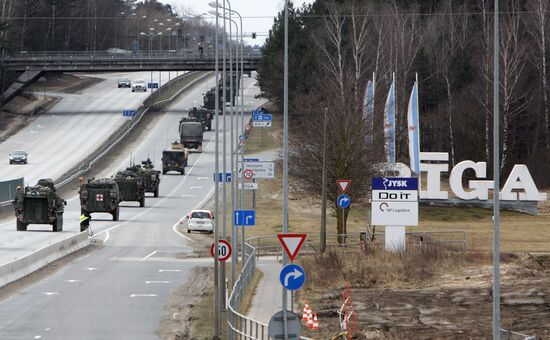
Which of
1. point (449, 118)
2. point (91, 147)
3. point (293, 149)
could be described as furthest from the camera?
point (91, 147)

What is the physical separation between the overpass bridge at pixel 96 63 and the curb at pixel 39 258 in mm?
84413

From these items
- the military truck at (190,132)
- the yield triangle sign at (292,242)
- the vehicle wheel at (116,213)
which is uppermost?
the military truck at (190,132)

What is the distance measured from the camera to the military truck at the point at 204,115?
A: 126125mm

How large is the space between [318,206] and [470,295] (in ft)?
144

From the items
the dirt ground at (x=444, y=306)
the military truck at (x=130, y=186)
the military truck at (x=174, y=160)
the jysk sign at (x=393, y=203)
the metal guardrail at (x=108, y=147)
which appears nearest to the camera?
the dirt ground at (x=444, y=306)

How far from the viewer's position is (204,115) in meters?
129

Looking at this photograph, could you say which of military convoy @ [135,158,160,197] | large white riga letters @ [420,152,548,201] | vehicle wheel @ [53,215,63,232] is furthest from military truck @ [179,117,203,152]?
vehicle wheel @ [53,215,63,232]

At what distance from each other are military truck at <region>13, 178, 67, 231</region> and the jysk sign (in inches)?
684

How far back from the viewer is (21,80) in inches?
5586

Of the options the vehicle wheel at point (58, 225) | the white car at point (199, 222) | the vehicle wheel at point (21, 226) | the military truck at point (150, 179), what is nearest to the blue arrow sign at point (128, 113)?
the military truck at point (150, 179)

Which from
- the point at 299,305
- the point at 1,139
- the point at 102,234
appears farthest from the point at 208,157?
the point at 299,305

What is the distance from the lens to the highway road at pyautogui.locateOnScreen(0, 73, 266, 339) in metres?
33.1

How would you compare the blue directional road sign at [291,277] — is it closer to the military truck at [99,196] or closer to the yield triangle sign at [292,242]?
the yield triangle sign at [292,242]

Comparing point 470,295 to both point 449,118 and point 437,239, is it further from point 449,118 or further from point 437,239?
point 449,118
